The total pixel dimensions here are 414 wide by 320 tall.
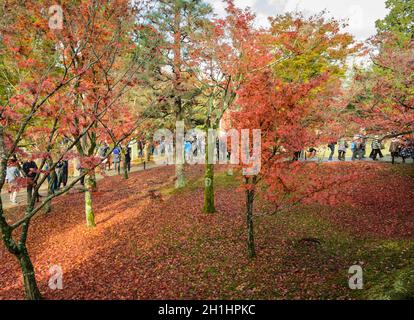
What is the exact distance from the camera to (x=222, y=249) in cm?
912

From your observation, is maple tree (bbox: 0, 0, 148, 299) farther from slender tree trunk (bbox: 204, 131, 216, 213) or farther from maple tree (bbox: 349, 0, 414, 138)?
maple tree (bbox: 349, 0, 414, 138)

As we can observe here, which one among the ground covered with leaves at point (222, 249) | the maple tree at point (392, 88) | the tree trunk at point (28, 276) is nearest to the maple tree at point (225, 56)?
the ground covered with leaves at point (222, 249)

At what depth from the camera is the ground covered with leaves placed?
22.8 feet

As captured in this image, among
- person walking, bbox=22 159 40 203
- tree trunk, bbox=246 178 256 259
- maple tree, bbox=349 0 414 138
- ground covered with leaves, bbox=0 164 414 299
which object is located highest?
maple tree, bbox=349 0 414 138

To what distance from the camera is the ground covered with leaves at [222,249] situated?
6962mm

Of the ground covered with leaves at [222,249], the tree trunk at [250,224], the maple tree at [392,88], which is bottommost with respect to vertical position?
the ground covered with leaves at [222,249]

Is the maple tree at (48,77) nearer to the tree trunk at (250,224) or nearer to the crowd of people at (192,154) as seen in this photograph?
the crowd of people at (192,154)

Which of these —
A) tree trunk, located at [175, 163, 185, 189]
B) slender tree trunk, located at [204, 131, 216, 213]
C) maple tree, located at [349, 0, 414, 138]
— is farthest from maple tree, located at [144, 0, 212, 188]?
maple tree, located at [349, 0, 414, 138]

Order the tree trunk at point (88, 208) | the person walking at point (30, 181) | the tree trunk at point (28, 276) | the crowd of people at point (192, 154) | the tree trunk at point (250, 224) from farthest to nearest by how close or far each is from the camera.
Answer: the crowd of people at point (192, 154)
the tree trunk at point (88, 208)
the tree trunk at point (250, 224)
the person walking at point (30, 181)
the tree trunk at point (28, 276)

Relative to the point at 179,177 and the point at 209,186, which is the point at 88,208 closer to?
the point at 209,186

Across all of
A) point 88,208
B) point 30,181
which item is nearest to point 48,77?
point 30,181
